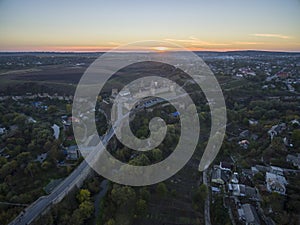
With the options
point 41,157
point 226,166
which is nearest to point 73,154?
point 41,157

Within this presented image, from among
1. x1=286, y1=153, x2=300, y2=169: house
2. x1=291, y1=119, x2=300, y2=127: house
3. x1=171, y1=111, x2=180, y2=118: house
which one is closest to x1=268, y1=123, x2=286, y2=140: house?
x1=291, y1=119, x2=300, y2=127: house

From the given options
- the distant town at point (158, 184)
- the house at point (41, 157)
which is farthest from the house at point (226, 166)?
the house at point (41, 157)

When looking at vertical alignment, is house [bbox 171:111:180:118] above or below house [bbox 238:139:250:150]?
above

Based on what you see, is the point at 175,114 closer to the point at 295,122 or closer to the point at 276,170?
the point at 295,122

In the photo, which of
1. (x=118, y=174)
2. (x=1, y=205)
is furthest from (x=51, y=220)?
(x=118, y=174)

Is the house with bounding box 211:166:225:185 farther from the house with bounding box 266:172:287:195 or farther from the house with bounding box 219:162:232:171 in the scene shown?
the house with bounding box 266:172:287:195

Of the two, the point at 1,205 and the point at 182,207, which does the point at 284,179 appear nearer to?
the point at 182,207

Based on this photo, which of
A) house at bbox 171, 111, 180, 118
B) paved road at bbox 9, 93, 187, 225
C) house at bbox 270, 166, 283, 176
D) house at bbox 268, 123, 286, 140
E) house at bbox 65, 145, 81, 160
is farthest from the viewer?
house at bbox 171, 111, 180, 118
